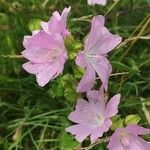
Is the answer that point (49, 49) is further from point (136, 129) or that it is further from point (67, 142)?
point (67, 142)

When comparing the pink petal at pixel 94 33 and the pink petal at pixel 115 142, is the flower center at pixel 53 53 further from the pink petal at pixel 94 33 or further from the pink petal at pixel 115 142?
the pink petal at pixel 115 142

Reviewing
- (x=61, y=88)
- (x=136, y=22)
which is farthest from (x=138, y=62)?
(x=61, y=88)

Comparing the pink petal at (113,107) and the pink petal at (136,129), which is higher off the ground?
the pink petal at (113,107)

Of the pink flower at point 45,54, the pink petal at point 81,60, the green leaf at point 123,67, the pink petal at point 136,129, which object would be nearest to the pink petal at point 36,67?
the pink flower at point 45,54

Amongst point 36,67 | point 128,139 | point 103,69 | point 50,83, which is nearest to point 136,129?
point 128,139

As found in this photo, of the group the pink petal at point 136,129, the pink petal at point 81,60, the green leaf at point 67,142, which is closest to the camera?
the pink petal at point 81,60

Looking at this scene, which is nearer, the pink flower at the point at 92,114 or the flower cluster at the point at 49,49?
the flower cluster at the point at 49,49

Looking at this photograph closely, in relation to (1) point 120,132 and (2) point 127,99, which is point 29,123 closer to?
(2) point 127,99

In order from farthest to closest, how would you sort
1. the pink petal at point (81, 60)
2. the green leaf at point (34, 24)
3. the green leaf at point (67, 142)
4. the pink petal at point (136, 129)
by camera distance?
the green leaf at point (34, 24) < the green leaf at point (67, 142) < the pink petal at point (136, 129) < the pink petal at point (81, 60)
